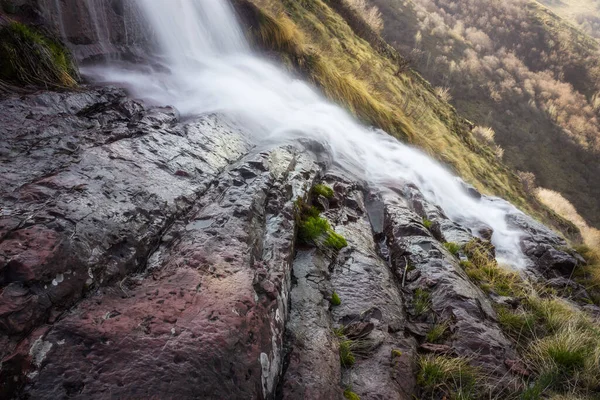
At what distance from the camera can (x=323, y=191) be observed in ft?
15.6

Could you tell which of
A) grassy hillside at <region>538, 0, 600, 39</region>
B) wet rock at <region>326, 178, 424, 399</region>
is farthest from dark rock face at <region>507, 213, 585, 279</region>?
grassy hillside at <region>538, 0, 600, 39</region>

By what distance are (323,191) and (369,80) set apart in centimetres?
897

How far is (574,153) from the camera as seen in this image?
2288 centimetres

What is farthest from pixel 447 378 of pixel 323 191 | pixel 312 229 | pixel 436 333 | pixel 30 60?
pixel 30 60

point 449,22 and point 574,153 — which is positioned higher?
point 449,22

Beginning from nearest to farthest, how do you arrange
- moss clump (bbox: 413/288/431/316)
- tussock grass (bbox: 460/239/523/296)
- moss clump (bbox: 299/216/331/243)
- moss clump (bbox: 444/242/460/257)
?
moss clump (bbox: 413/288/431/316)
moss clump (bbox: 299/216/331/243)
tussock grass (bbox: 460/239/523/296)
moss clump (bbox: 444/242/460/257)

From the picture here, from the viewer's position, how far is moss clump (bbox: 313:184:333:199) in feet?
15.4

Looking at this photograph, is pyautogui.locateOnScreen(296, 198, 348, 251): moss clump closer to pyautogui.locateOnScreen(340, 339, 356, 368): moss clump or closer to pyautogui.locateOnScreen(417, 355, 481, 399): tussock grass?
pyautogui.locateOnScreen(340, 339, 356, 368): moss clump

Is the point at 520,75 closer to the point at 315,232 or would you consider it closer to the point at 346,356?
the point at 315,232

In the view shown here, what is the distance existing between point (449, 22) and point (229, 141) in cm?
3382

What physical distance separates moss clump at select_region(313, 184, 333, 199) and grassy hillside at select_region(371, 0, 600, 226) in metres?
19.7

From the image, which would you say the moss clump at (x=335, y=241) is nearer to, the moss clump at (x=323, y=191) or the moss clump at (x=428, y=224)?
the moss clump at (x=323, y=191)

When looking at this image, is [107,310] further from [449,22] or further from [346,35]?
[449,22]

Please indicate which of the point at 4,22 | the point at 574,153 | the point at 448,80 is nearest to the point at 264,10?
the point at 4,22
